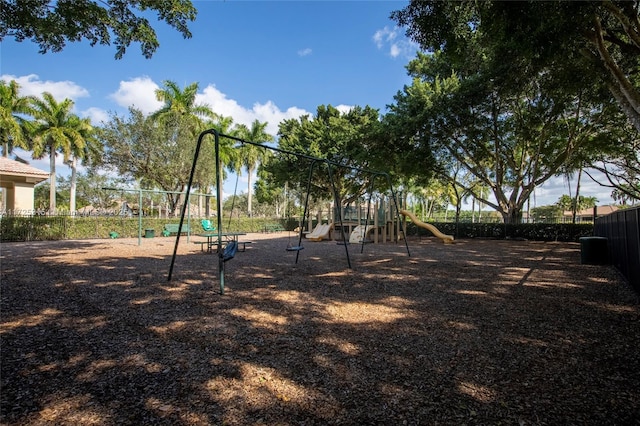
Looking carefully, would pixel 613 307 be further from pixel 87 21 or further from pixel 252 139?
pixel 252 139

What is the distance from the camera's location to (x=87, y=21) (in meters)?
7.55

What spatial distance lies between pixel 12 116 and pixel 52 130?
2833 mm

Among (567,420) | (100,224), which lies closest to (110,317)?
(567,420)

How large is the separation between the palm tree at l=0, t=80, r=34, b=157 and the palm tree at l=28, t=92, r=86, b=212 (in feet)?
1.91

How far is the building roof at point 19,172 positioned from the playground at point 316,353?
15.5m

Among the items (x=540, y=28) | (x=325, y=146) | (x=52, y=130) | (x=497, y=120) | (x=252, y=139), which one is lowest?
(x=540, y=28)

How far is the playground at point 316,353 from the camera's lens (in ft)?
7.61

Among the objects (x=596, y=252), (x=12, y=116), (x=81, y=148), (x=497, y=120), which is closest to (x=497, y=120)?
(x=497, y=120)

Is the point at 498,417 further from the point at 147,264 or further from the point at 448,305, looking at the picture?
the point at 147,264

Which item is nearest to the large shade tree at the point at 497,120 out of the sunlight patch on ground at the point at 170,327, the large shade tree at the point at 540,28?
the large shade tree at the point at 540,28

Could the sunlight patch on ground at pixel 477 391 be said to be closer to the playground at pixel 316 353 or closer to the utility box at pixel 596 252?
the playground at pixel 316 353

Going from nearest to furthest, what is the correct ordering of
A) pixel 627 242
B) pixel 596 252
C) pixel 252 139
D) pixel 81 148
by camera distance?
pixel 627 242, pixel 596 252, pixel 81 148, pixel 252 139

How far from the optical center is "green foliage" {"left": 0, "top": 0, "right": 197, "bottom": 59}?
23.0 ft

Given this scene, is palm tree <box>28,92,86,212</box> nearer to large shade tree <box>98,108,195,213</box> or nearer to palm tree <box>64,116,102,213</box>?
palm tree <box>64,116,102,213</box>
